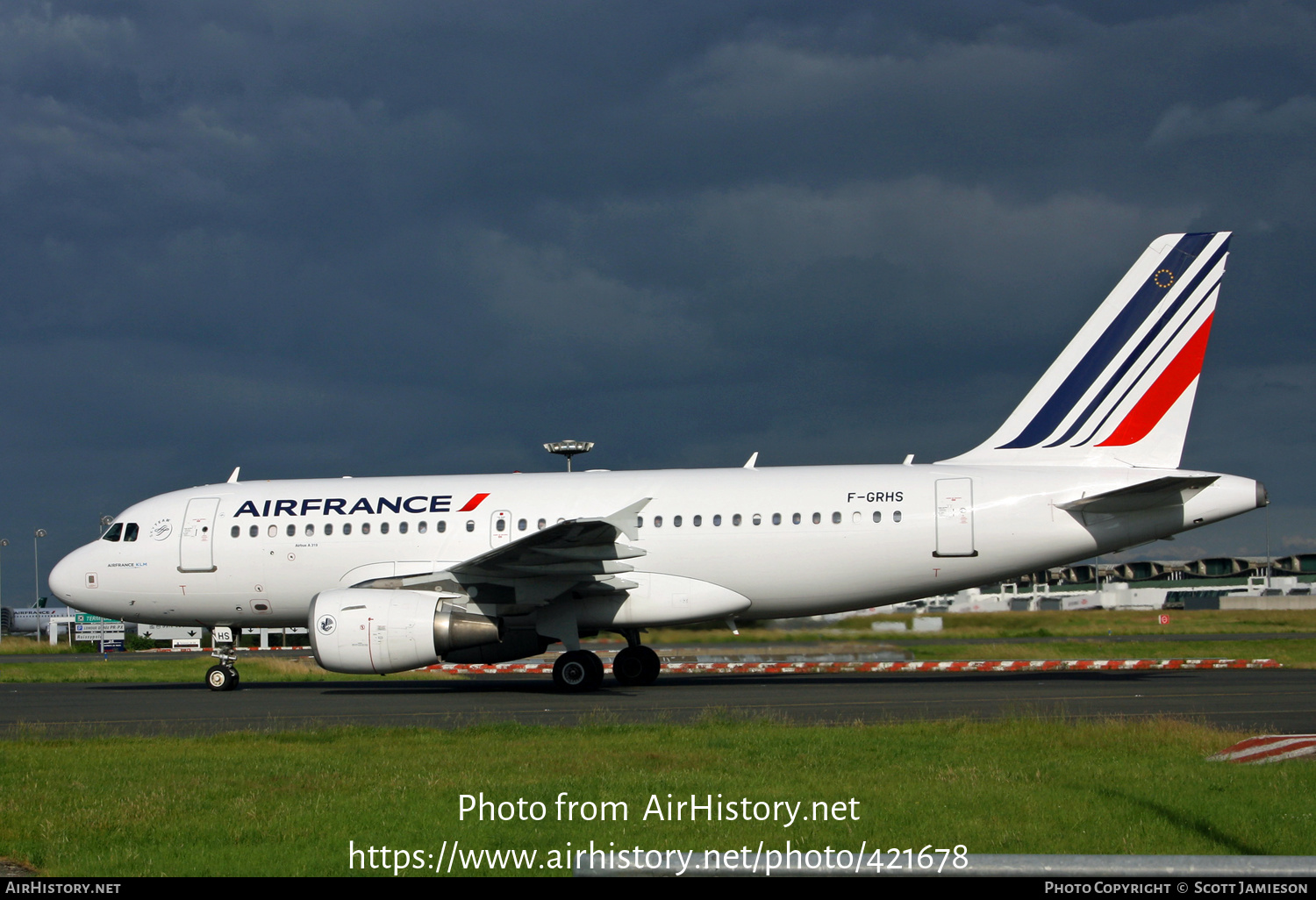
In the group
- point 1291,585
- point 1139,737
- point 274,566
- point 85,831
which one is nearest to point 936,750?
point 1139,737

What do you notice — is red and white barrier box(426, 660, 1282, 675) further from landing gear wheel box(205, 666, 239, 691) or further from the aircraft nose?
the aircraft nose

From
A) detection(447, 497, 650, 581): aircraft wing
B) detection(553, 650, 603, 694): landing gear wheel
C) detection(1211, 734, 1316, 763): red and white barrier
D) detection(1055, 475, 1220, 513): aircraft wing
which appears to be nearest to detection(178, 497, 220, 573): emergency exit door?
detection(447, 497, 650, 581): aircraft wing

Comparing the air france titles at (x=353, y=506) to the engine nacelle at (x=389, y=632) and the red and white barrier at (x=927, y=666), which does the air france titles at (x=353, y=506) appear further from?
the red and white barrier at (x=927, y=666)

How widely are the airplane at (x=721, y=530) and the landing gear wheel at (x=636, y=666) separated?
0.12 feet

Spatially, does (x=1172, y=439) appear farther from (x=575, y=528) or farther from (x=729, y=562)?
(x=575, y=528)

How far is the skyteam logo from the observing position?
1952 cm

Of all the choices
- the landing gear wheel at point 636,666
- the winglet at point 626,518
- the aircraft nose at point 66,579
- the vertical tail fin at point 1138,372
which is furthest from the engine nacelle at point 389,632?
the vertical tail fin at point 1138,372

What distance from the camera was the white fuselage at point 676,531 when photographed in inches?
734

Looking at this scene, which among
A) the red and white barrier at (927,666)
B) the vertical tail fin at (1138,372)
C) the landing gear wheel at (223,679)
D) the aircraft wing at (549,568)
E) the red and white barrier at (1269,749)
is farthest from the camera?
the red and white barrier at (927,666)

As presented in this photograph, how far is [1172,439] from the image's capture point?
19359 mm

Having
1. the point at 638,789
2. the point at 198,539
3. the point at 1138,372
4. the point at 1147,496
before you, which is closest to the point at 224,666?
the point at 198,539

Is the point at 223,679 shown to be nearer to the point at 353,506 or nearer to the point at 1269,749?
the point at 353,506

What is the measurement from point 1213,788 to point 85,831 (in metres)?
7.41

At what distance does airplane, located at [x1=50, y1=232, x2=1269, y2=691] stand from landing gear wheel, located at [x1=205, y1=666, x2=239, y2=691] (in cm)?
5
